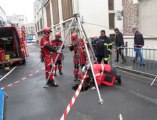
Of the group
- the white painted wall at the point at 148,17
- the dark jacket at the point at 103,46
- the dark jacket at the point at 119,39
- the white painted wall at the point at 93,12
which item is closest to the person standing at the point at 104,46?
the dark jacket at the point at 103,46

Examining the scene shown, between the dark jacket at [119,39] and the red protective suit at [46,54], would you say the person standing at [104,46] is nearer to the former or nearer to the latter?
the red protective suit at [46,54]

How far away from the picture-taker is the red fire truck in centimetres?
1598

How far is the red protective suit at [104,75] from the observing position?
826 centimetres

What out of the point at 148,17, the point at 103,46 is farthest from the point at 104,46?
the point at 148,17

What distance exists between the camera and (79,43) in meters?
8.91

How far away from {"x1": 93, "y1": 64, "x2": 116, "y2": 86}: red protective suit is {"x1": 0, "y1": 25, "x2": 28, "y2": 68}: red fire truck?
8.64m

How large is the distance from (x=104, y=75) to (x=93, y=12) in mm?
25290

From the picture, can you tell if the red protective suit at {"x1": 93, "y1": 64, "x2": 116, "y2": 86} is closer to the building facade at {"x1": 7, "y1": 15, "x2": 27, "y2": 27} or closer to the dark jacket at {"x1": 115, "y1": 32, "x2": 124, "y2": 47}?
the dark jacket at {"x1": 115, "y1": 32, "x2": 124, "y2": 47}

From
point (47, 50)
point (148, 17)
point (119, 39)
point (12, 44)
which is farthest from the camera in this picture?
point (12, 44)

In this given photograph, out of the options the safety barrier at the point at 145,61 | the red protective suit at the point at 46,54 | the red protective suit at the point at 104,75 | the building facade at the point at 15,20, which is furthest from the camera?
the building facade at the point at 15,20

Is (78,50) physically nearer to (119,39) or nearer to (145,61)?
→ (145,61)

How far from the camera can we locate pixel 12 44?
17125mm

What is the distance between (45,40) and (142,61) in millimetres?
4427

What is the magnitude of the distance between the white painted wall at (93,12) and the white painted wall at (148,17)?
17824 millimetres
